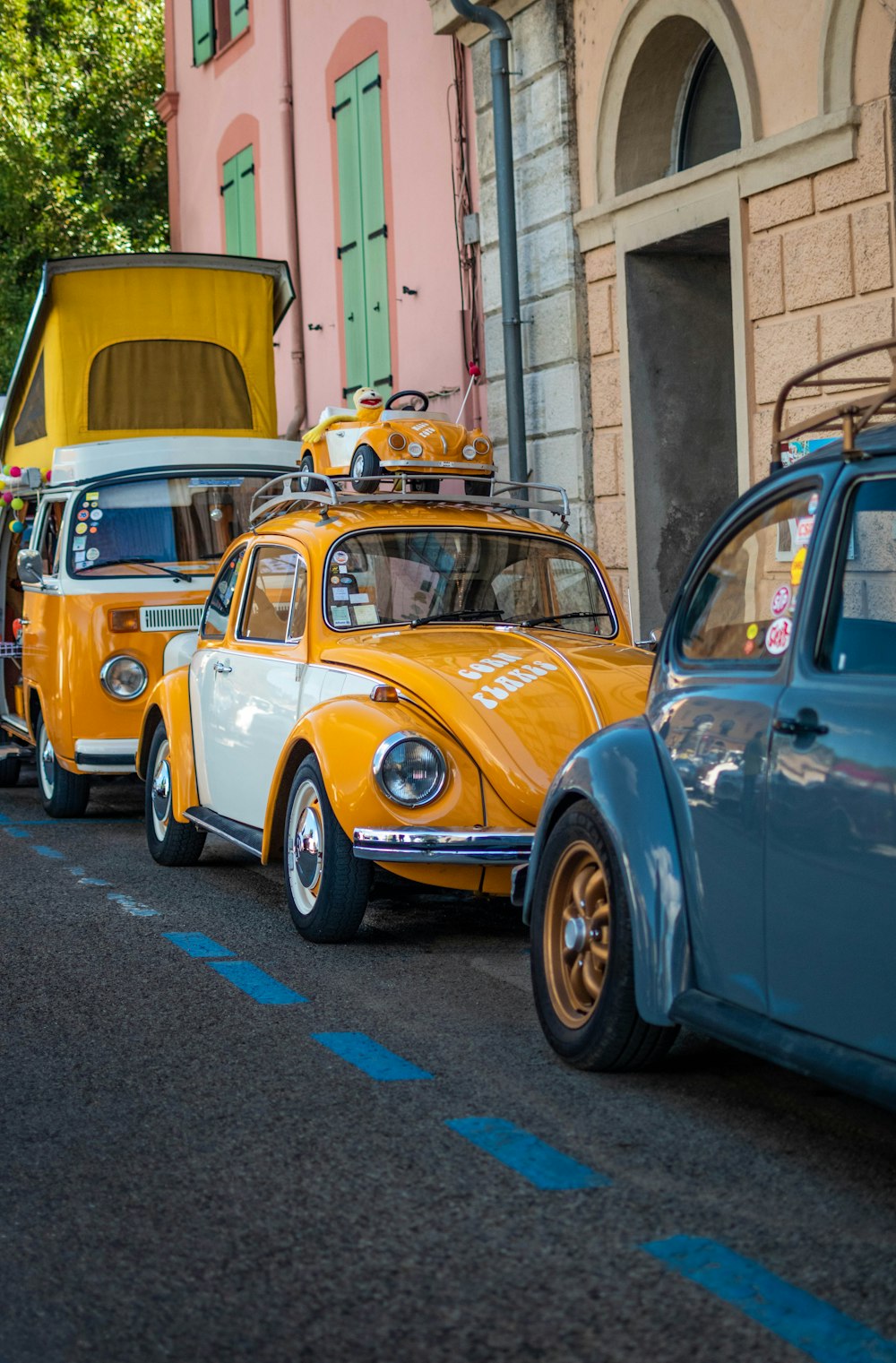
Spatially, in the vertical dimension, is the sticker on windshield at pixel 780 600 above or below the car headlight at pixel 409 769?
above

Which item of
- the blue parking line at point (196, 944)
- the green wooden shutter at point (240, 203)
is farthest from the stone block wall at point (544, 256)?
the blue parking line at point (196, 944)

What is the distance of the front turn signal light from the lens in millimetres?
10984

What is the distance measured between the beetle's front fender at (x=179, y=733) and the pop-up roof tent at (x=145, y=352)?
12.9 feet

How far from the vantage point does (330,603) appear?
25.2ft

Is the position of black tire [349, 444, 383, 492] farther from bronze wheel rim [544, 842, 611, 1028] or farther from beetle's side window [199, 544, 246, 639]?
bronze wheel rim [544, 842, 611, 1028]

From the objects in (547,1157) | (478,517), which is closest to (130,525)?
(478,517)

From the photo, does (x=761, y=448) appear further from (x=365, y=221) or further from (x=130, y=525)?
(x=365, y=221)

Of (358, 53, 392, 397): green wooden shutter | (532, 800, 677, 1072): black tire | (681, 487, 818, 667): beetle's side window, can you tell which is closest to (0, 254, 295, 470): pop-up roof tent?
(358, 53, 392, 397): green wooden shutter

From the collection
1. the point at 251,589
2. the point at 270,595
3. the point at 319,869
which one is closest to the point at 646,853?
the point at 319,869

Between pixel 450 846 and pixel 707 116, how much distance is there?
904 centimetres

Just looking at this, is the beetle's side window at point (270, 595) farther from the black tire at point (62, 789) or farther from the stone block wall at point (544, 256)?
the stone block wall at point (544, 256)

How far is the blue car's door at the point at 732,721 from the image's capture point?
13.8ft

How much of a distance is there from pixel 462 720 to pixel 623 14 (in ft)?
28.9

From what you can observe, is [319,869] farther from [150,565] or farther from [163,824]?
[150,565]
